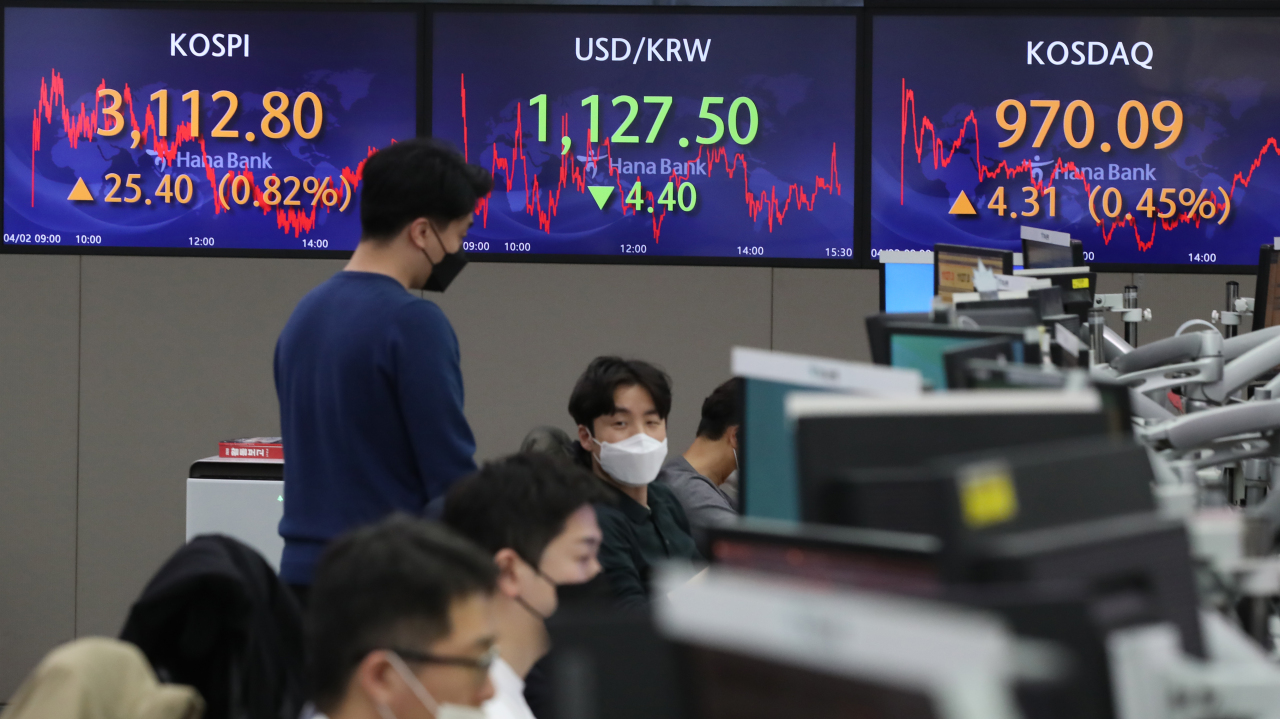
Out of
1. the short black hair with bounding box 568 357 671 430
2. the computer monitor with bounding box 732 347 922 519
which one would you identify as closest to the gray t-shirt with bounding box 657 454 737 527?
the short black hair with bounding box 568 357 671 430

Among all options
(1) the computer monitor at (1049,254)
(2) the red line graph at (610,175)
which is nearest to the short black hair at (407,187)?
(1) the computer monitor at (1049,254)

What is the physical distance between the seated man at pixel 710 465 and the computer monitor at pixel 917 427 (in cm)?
193

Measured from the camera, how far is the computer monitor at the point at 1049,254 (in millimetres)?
2584

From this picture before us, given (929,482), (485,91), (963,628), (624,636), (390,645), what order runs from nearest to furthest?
(963,628) → (624,636) → (929,482) → (390,645) → (485,91)

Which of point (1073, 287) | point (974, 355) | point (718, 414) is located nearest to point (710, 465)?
point (718, 414)

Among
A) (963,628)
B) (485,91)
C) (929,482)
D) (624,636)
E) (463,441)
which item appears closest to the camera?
(963,628)

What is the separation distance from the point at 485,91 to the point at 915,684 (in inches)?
142

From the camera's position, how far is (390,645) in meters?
1.13

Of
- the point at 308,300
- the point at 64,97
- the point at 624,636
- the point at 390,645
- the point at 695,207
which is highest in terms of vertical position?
the point at 64,97

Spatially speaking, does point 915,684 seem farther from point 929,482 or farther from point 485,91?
point 485,91

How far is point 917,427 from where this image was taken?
2.55ft

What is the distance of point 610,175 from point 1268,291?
5.99ft

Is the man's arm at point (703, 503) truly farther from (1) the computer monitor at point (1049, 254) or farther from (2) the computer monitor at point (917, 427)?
(2) the computer monitor at point (917, 427)

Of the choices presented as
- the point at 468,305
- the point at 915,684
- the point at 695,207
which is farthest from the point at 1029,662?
the point at 468,305
